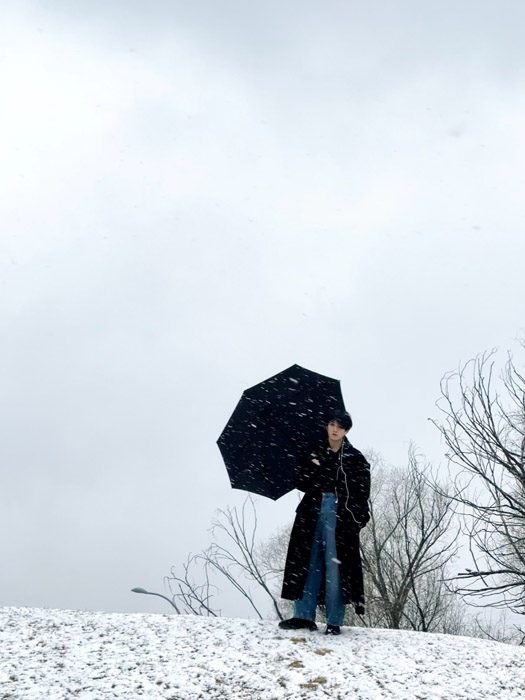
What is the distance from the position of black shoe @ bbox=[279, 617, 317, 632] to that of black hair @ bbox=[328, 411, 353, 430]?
66.8 inches

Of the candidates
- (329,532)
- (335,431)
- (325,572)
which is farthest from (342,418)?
(325,572)

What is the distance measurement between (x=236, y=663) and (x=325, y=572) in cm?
125

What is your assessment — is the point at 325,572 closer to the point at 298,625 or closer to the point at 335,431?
the point at 298,625

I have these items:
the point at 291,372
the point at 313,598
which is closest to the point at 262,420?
the point at 291,372

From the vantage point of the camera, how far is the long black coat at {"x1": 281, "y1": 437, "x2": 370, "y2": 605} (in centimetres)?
562

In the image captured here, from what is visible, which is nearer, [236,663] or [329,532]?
[236,663]

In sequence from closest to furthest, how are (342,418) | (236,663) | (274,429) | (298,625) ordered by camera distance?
(236,663) → (298,625) → (342,418) → (274,429)

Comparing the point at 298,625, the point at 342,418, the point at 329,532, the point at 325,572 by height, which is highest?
the point at 342,418

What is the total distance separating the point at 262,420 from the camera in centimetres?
590

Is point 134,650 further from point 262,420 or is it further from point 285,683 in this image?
point 262,420

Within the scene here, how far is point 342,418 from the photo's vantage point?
226 inches

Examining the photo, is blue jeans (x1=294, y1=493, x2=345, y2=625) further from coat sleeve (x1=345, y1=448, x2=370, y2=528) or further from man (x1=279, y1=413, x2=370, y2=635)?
coat sleeve (x1=345, y1=448, x2=370, y2=528)

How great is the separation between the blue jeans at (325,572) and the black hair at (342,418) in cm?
62

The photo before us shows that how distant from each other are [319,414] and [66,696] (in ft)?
9.83
